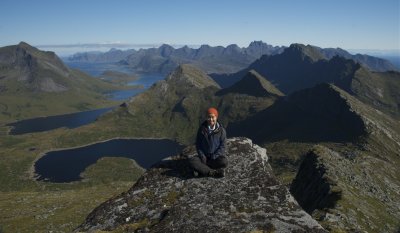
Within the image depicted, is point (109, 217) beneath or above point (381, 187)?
above

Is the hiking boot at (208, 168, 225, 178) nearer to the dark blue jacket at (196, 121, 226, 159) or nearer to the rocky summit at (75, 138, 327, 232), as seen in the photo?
the rocky summit at (75, 138, 327, 232)

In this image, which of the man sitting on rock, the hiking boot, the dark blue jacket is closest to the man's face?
the man sitting on rock

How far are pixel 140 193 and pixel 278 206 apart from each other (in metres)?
9.75

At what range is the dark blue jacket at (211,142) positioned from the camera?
2792cm

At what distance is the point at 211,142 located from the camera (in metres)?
28.2

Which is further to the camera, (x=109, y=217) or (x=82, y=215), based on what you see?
(x=82, y=215)

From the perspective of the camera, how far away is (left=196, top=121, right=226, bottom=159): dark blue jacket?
2792 centimetres

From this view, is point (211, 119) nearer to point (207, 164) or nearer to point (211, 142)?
point (211, 142)

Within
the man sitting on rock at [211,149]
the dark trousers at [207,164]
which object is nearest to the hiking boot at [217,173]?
the man sitting on rock at [211,149]

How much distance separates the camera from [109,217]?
25.9 metres

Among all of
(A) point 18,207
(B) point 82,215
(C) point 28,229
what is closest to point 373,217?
(B) point 82,215

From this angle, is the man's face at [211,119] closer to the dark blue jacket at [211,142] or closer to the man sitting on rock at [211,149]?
the man sitting on rock at [211,149]

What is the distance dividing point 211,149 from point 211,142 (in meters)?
0.52

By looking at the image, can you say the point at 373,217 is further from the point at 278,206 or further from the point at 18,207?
the point at 18,207
